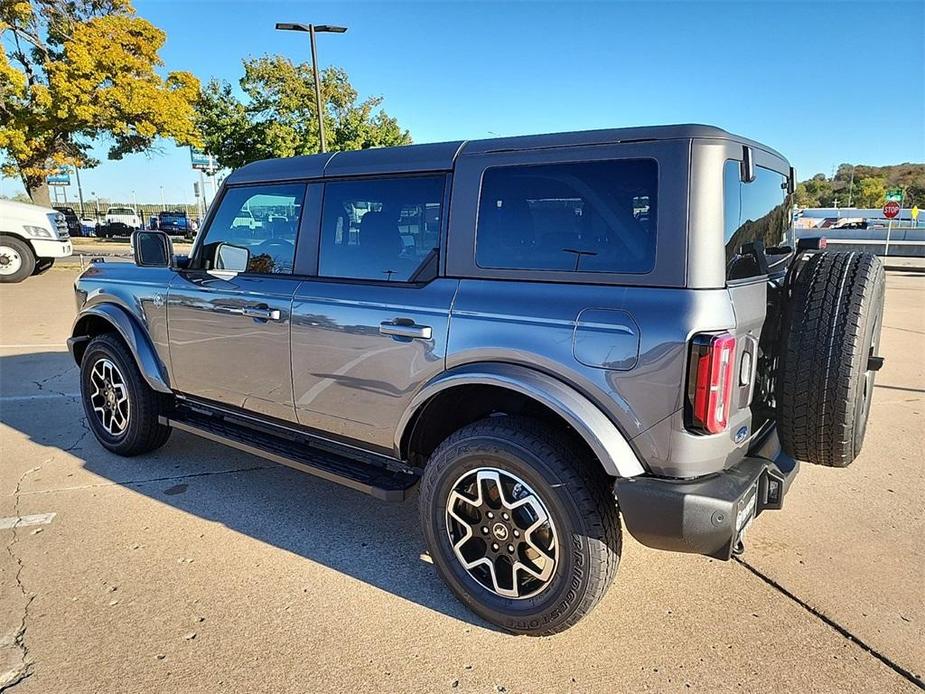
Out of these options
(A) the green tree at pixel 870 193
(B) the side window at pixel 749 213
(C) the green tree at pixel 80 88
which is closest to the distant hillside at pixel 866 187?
(A) the green tree at pixel 870 193

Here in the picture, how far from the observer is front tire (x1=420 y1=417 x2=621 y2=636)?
2303 mm

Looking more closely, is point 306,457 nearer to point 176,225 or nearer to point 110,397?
point 110,397

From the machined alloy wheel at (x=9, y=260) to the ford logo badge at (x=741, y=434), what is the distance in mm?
15244

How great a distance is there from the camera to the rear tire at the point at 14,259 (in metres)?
13.1

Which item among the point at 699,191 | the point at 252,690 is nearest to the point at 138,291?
the point at 252,690

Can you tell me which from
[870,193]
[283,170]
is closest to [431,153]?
[283,170]

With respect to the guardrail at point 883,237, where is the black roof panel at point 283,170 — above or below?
above

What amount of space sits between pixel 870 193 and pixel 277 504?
323ft

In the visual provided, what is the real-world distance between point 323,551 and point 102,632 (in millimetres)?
994

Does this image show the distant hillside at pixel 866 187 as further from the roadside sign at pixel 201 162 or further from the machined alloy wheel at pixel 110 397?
the machined alloy wheel at pixel 110 397

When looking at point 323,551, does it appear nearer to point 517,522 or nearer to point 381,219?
point 517,522

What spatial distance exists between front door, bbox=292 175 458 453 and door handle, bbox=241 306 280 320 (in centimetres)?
14

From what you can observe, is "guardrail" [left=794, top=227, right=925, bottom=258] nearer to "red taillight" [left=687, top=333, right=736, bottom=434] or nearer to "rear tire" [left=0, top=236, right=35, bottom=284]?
"rear tire" [left=0, top=236, right=35, bottom=284]

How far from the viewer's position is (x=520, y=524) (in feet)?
8.10
